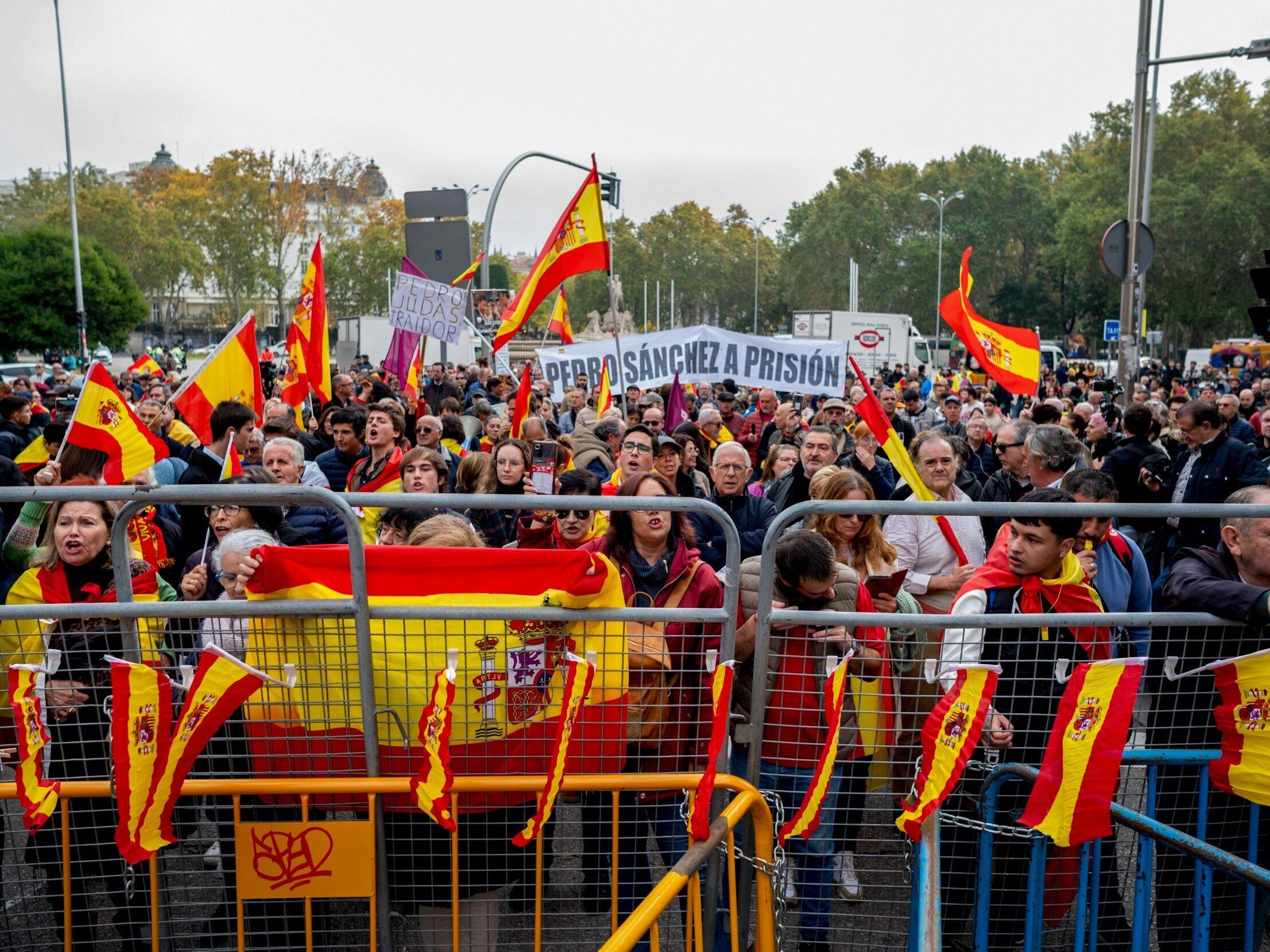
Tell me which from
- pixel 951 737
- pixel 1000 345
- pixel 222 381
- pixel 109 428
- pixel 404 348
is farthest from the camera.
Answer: pixel 404 348

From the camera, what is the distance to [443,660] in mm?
3445

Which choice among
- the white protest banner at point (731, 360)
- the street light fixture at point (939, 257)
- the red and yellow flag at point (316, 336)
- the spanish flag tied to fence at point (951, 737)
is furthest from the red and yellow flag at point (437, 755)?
the street light fixture at point (939, 257)

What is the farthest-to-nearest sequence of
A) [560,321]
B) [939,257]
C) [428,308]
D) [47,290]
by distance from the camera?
[939,257] < [47,290] < [560,321] < [428,308]

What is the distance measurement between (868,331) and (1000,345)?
31846 millimetres

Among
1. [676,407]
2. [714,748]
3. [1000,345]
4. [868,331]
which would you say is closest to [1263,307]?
→ [1000,345]

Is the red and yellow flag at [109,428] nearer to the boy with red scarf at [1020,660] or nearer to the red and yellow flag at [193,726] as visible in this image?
the red and yellow flag at [193,726]

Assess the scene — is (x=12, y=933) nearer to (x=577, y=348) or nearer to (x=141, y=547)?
(x=141, y=547)

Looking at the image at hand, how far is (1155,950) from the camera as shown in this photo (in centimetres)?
413

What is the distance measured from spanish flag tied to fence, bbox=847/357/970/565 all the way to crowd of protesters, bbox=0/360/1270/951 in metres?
0.03

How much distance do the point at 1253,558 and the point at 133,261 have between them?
69120 millimetres

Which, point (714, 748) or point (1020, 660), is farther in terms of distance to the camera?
point (1020, 660)

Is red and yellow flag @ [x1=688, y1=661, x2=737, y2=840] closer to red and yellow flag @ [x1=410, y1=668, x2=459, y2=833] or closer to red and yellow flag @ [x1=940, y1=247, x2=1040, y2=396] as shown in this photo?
red and yellow flag @ [x1=410, y1=668, x2=459, y2=833]

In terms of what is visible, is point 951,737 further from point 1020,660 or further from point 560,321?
→ point 560,321

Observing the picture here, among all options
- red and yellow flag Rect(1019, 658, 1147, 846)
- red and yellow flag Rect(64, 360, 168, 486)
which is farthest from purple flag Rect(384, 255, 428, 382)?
red and yellow flag Rect(1019, 658, 1147, 846)
